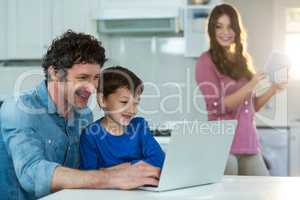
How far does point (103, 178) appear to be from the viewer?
4.92ft

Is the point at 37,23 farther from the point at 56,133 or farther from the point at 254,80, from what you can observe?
the point at 56,133

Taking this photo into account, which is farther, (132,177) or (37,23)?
(37,23)

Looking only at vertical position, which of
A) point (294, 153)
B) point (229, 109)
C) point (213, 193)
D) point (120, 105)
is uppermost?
point (120, 105)

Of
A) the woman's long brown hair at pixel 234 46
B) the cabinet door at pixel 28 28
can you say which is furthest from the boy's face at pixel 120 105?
the cabinet door at pixel 28 28

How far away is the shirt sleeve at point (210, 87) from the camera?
3.27 m

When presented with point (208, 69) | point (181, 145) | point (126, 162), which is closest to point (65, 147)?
point (126, 162)

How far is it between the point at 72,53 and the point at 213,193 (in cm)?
66

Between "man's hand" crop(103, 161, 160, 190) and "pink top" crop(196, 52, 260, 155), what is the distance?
1722 mm

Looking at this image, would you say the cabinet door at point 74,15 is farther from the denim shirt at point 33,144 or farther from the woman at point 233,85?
the denim shirt at point 33,144

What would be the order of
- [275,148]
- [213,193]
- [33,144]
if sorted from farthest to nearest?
[275,148] < [33,144] < [213,193]

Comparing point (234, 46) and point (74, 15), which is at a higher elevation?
point (74, 15)

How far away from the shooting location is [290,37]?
3.70 meters

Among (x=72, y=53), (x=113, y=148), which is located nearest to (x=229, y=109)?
(x=113, y=148)

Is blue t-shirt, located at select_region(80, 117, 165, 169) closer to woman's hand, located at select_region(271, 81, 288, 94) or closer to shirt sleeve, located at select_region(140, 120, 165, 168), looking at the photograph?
shirt sleeve, located at select_region(140, 120, 165, 168)
